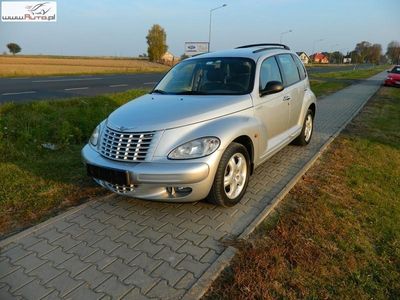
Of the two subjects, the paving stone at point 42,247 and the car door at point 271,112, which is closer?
the paving stone at point 42,247

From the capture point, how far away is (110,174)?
140 inches

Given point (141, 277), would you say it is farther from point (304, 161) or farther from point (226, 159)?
point (304, 161)

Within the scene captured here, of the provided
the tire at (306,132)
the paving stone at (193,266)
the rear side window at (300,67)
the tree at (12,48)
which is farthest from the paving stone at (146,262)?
the tree at (12,48)

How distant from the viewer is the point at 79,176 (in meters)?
4.94

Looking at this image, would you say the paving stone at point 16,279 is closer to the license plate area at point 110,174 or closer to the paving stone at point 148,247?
the paving stone at point 148,247

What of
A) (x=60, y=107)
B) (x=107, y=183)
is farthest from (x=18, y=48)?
(x=107, y=183)

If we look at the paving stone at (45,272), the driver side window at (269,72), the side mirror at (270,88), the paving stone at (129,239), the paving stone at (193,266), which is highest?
the driver side window at (269,72)

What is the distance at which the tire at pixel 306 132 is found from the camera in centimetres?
644

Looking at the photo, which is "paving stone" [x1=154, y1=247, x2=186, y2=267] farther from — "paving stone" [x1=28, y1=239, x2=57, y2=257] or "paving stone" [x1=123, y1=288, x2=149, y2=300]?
"paving stone" [x1=28, y1=239, x2=57, y2=257]

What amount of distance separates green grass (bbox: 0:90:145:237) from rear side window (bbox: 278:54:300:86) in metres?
3.38

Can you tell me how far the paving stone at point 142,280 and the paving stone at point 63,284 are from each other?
41 centimetres

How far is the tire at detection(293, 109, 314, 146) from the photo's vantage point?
6441 millimetres

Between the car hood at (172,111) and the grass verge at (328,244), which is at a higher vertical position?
the car hood at (172,111)

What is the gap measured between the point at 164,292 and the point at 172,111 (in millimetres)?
1947
